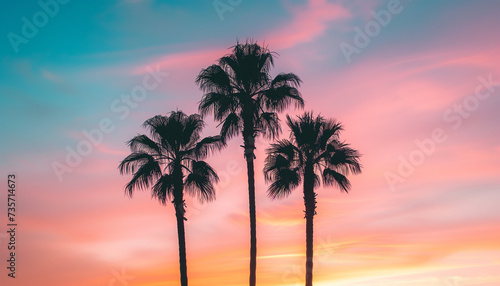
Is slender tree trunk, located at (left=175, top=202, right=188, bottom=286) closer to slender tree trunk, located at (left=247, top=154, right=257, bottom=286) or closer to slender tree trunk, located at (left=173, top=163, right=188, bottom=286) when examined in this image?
slender tree trunk, located at (left=173, top=163, right=188, bottom=286)

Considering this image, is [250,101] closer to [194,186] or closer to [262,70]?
[262,70]

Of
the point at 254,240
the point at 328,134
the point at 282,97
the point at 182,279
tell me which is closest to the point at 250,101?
the point at 282,97

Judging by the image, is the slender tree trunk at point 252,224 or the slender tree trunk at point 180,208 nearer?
the slender tree trunk at point 252,224

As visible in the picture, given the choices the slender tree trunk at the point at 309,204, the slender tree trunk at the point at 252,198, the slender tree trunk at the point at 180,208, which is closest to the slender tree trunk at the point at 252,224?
the slender tree trunk at the point at 252,198

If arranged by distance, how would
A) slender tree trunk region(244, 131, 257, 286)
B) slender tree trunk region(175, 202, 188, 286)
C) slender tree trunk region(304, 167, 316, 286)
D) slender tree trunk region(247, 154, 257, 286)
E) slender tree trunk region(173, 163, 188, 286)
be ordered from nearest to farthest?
slender tree trunk region(247, 154, 257, 286)
slender tree trunk region(244, 131, 257, 286)
slender tree trunk region(304, 167, 316, 286)
slender tree trunk region(175, 202, 188, 286)
slender tree trunk region(173, 163, 188, 286)

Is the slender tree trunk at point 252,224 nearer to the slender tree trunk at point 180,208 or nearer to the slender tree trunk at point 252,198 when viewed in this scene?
the slender tree trunk at point 252,198

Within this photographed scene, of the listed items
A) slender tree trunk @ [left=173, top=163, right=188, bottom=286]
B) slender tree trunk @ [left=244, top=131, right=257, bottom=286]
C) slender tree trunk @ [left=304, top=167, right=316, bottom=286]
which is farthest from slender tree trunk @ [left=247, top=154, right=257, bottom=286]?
slender tree trunk @ [left=173, top=163, right=188, bottom=286]

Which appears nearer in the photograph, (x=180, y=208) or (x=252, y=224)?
(x=252, y=224)

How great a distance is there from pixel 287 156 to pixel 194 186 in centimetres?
648

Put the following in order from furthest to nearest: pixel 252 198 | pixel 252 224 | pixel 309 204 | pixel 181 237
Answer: pixel 181 237 < pixel 309 204 < pixel 252 198 < pixel 252 224

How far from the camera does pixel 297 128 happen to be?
46.9 meters

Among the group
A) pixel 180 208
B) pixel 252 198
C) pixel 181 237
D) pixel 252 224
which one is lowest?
pixel 181 237

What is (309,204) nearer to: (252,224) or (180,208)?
(252,224)

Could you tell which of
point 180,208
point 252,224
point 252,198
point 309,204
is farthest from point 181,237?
point 309,204
